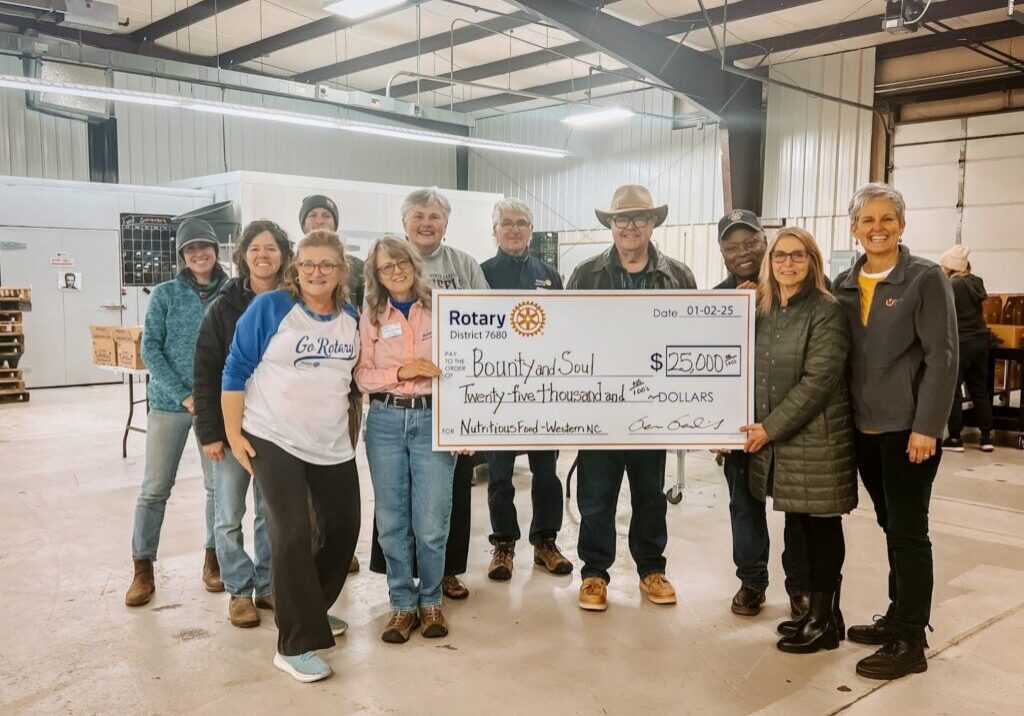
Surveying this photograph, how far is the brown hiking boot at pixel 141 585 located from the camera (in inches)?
131

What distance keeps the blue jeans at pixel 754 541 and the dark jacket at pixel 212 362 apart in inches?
76.8

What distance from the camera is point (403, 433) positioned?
291 centimetres

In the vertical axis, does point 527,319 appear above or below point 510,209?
below

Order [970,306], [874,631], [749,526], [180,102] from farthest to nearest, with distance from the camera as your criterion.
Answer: [180,102] < [970,306] < [749,526] < [874,631]

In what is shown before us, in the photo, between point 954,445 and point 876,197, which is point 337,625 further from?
point 954,445

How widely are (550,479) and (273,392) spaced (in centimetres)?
158

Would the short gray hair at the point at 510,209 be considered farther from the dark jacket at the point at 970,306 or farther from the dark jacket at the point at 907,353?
the dark jacket at the point at 970,306

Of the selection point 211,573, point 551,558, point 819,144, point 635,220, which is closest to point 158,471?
point 211,573

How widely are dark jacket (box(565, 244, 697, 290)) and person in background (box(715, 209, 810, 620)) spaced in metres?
0.23

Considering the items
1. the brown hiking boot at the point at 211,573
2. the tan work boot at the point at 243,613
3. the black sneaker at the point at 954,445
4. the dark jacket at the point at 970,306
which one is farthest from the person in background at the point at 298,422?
the black sneaker at the point at 954,445

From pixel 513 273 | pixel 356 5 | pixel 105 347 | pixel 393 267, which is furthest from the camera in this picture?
pixel 356 5

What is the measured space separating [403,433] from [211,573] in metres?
1.29

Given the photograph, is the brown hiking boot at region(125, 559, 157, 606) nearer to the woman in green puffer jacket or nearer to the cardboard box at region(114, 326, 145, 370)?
the woman in green puffer jacket

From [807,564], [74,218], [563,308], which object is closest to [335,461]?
[563,308]
